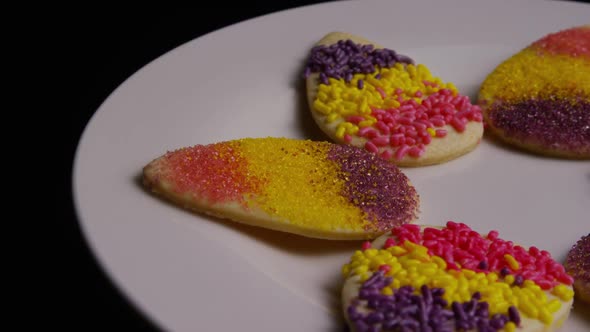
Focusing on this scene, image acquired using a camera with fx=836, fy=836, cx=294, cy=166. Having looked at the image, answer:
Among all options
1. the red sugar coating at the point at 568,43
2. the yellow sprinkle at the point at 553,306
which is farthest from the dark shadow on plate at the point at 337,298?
the red sugar coating at the point at 568,43

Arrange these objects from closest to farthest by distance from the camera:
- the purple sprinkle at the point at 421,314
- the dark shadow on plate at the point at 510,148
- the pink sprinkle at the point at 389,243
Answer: the purple sprinkle at the point at 421,314
the pink sprinkle at the point at 389,243
the dark shadow on plate at the point at 510,148

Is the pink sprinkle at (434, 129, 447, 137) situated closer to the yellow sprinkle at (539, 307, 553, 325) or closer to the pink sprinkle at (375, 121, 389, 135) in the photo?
the pink sprinkle at (375, 121, 389, 135)

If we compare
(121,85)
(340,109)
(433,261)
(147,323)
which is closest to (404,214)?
(433,261)

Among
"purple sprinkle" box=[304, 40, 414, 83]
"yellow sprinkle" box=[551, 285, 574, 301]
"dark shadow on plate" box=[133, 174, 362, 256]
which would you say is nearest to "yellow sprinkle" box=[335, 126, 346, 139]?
"purple sprinkle" box=[304, 40, 414, 83]

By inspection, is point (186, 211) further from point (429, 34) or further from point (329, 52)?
point (429, 34)

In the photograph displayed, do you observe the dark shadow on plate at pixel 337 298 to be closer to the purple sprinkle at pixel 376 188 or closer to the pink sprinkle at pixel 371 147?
the purple sprinkle at pixel 376 188

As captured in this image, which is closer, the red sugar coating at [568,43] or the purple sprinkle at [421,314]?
the purple sprinkle at [421,314]

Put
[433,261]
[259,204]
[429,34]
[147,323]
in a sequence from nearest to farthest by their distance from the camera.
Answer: [147,323]
[433,261]
[259,204]
[429,34]
